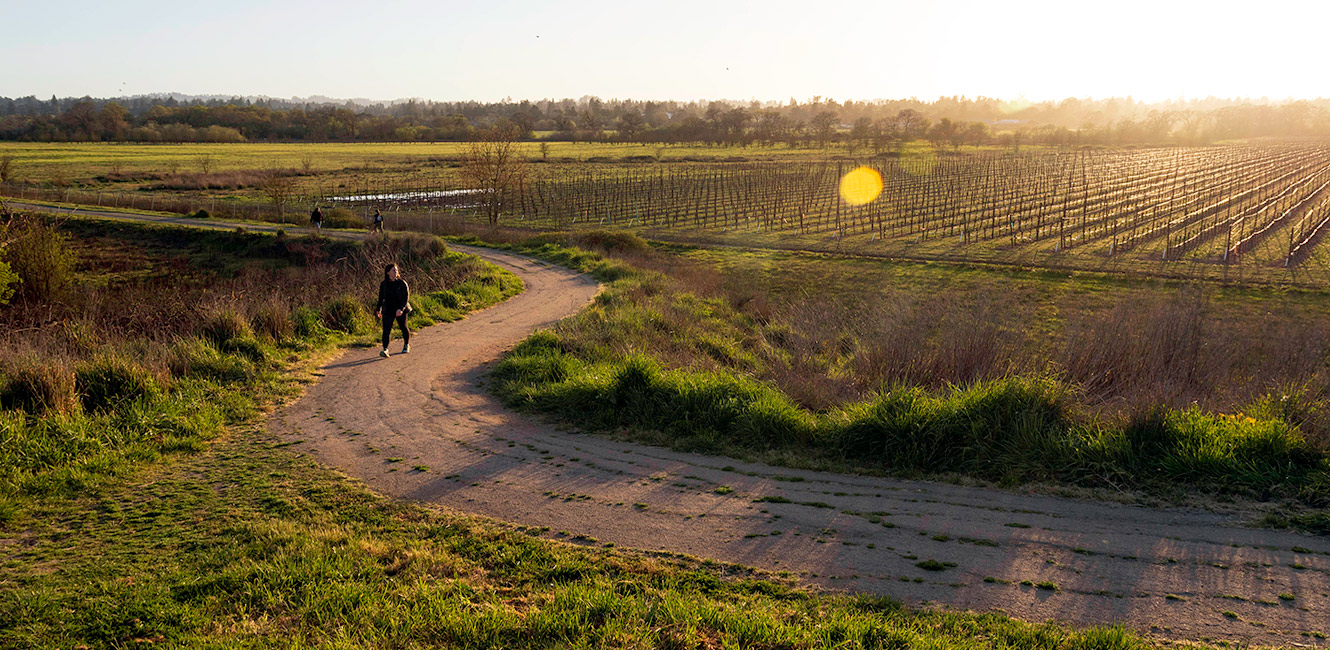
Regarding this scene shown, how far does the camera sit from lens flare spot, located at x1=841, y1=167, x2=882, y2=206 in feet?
198

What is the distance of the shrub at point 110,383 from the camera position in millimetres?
9375

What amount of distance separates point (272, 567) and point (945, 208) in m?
53.4

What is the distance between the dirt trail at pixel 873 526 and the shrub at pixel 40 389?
7.12 feet

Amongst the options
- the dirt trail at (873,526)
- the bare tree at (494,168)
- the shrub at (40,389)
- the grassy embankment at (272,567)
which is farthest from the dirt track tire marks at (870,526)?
the bare tree at (494,168)

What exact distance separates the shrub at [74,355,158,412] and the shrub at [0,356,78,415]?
187mm

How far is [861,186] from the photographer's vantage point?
68.2 m

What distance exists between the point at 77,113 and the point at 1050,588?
150 meters

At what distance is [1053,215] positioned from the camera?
50.1 m

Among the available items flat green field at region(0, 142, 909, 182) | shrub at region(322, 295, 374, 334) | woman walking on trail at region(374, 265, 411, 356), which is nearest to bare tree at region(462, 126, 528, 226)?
shrub at region(322, 295, 374, 334)

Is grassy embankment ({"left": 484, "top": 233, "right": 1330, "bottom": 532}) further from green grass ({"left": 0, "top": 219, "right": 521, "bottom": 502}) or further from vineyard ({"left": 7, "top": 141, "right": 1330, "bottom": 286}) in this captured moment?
vineyard ({"left": 7, "top": 141, "right": 1330, "bottom": 286})

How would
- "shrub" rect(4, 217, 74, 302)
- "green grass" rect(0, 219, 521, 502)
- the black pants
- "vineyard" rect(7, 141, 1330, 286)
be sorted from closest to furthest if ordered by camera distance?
1. "green grass" rect(0, 219, 521, 502)
2. the black pants
3. "shrub" rect(4, 217, 74, 302)
4. "vineyard" rect(7, 141, 1330, 286)

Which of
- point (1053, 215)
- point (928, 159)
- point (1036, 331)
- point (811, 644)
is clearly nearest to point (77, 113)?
point (928, 159)

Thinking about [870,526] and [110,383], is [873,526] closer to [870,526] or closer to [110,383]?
[870,526]

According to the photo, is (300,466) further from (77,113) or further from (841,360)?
(77,113)
